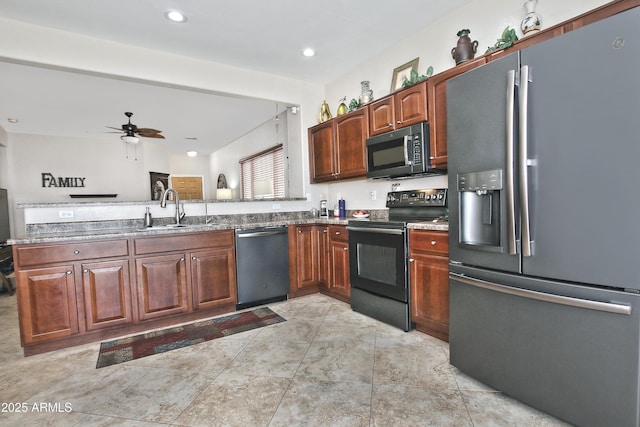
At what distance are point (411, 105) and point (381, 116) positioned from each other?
381mm

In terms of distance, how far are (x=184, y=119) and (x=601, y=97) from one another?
234 inches

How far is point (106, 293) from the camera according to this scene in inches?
105

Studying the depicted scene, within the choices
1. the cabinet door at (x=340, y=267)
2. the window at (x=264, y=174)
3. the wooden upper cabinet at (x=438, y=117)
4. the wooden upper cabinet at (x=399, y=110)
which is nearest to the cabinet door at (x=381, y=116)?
the wooden upper cabinet at (x=399, y=110)

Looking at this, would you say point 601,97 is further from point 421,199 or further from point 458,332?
point 421,199

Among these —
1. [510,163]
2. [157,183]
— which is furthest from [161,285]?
[157,183]

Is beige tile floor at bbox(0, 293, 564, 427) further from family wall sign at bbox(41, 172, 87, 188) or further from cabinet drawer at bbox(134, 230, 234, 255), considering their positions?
family wall sign at bbox(41, 172, 87, 188)

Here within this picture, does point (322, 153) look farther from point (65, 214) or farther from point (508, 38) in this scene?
point (65, 214)

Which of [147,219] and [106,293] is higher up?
[147,219]

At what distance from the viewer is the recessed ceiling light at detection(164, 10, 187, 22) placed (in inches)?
104

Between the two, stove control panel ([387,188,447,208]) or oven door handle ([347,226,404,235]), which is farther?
stove control panel ([387,188,447,208])

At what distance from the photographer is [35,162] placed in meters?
6.50

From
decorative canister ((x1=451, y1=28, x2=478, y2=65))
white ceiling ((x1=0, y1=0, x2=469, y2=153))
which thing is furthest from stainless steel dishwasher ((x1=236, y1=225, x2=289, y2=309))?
decorative canister ((x1=451, y1=28, x2=478, y2=65))

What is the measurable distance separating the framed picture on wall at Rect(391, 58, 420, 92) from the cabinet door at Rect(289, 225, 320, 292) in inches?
71.0

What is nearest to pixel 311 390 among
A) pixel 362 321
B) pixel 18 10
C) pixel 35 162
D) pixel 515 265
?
pixel 362 321
